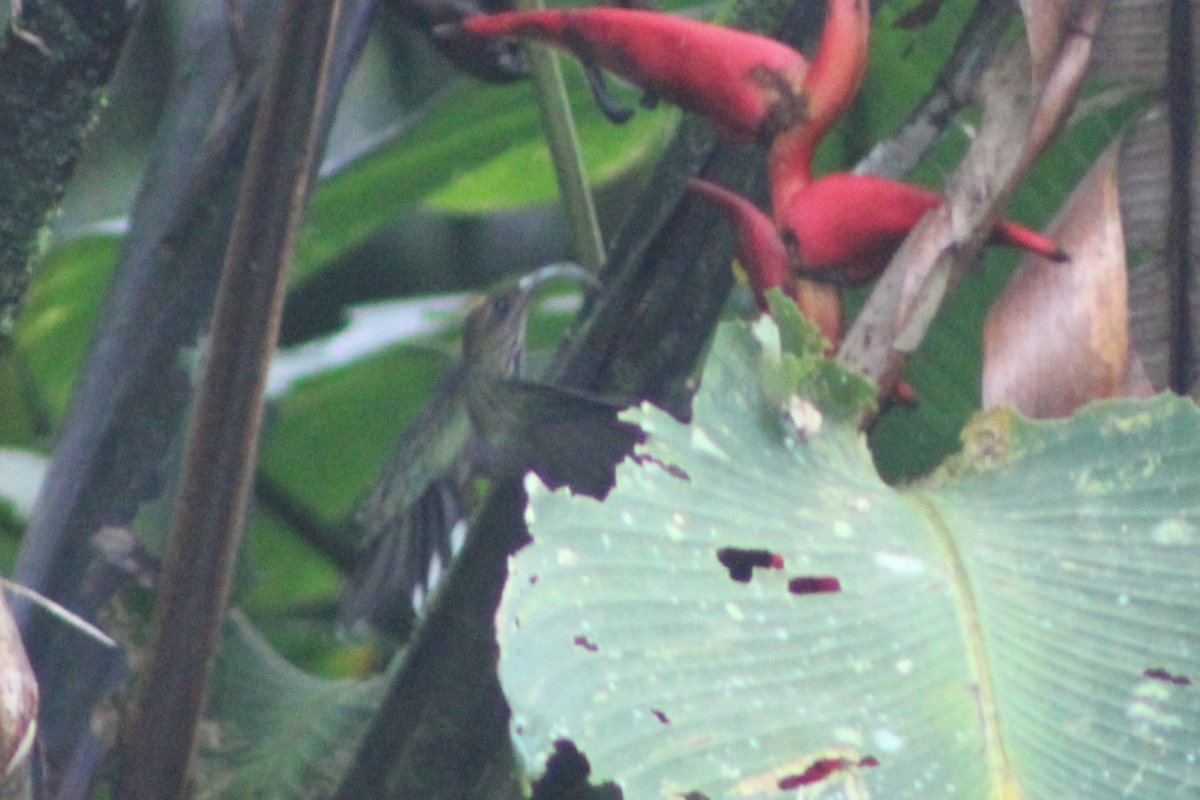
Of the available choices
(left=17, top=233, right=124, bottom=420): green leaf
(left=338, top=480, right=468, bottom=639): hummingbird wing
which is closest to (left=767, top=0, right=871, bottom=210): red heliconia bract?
(left=338, top=480, right=468, bottom=639): hummingbird wing

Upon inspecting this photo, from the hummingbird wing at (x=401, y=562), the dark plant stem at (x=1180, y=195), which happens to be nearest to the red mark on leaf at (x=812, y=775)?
the dark plant stem at (x=1180, y=195)

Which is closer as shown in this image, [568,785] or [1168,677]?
[1168,677]

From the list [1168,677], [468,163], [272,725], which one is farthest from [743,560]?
[468,163]

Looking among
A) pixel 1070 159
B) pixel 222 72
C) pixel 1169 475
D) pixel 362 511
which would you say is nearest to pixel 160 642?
pixel 362 511

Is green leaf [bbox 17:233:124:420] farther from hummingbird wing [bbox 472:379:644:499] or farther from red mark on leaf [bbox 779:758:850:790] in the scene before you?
red mark on leaf [bbox 779:758:850:790]

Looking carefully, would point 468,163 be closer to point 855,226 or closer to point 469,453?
point 469,453

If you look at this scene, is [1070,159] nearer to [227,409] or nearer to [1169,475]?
[1169,475]

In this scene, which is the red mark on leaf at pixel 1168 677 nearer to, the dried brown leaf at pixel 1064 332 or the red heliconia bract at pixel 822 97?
the dried brown leaf at pixel 1064 332
